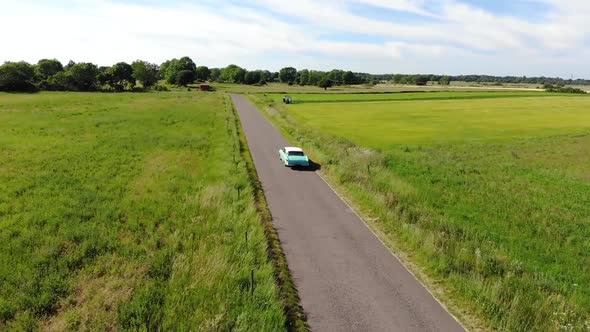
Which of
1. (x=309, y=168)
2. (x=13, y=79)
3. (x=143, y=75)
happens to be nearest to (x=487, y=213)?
(x=309, y=168)

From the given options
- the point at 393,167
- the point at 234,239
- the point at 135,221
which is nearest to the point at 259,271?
the point at 234,239

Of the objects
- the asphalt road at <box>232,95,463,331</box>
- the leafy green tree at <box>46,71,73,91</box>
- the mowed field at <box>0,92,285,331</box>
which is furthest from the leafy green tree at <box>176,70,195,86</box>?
the asphalt road at <box>232,95,463,331</box>

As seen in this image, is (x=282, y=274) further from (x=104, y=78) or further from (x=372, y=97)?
(x=104, y=78)

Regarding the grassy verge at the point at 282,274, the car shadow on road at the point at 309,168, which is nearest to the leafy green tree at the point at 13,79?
the car shadow on road at the point at 309,168

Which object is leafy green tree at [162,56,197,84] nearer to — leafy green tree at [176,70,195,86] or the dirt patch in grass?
leafy green tree at [176,70,195,86]

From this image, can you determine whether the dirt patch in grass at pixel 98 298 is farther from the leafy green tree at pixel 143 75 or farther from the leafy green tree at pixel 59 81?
the leafy green tree at pixel 143 75

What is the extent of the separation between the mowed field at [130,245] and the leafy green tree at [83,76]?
346ft

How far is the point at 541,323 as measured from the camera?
9.77 m

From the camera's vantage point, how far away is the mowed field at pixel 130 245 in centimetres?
930

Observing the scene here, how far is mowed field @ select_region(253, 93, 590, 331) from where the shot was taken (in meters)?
10.9

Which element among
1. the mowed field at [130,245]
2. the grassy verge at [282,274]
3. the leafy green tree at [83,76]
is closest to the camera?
the mowed field at [130,245]

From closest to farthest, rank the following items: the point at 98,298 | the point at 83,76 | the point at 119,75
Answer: the point at 98,298 < the point at 83,76 < the point at 119,75

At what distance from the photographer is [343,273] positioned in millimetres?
12227

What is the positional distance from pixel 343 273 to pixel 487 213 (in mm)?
9978
